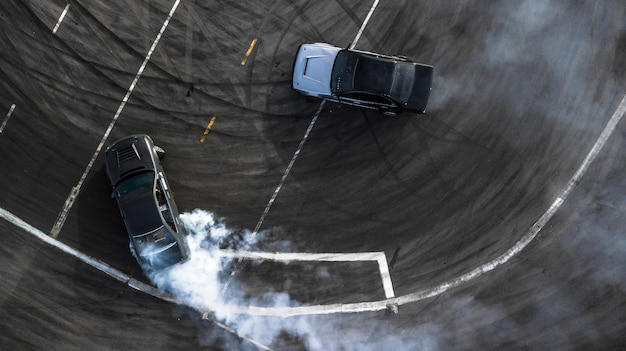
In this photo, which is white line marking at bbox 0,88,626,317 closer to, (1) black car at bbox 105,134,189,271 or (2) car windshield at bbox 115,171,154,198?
(1) black car at bbox 105,134,189,271

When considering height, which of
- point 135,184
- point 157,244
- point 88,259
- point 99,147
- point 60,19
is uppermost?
point 60,19

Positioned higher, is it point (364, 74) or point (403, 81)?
point (364, 74)

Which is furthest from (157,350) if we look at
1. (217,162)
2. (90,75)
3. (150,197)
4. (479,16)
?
(479,16)

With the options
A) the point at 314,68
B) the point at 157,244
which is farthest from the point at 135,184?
the point at 314,68

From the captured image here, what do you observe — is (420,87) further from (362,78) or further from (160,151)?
(160,151)

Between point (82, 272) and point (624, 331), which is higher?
point (82, 272)

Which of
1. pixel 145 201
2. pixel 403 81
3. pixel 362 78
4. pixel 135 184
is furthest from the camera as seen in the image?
pixel 403 81

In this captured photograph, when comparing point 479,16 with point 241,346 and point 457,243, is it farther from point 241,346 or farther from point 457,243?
point 241,346

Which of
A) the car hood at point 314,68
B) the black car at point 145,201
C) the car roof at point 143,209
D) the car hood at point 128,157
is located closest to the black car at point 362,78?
the car hood at point 314,68
